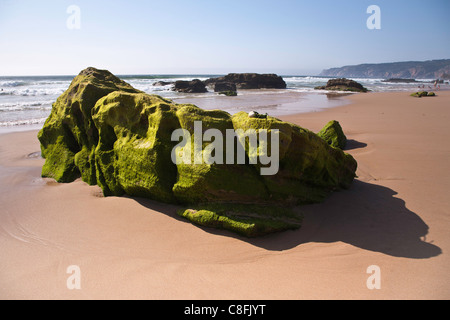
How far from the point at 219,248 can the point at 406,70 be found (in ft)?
576

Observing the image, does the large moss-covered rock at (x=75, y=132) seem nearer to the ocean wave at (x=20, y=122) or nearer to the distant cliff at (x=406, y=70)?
the ocean wave at (x=20, y=122)

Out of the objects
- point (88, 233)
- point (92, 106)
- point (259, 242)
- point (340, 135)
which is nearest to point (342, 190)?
point (259, 242)

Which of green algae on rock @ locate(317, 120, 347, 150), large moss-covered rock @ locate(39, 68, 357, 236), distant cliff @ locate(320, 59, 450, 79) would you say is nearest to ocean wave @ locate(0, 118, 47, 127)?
large moss-covered rock @ locate(39, 68, 357, 236)

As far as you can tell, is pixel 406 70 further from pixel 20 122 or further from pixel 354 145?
pixel 20 122

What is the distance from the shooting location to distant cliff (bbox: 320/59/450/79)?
12780 cm

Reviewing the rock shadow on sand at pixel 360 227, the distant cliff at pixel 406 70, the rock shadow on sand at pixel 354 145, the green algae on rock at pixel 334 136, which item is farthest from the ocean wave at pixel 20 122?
the distant cliff at pixel 406 70

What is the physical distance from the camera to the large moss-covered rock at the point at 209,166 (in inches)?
141

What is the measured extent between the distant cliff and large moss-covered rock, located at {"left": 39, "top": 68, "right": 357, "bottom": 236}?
142361 mm

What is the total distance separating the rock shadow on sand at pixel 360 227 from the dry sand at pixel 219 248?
0.01m

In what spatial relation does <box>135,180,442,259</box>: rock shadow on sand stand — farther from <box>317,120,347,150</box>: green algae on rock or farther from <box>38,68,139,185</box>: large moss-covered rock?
<box>317,120,347,150</box>: green algae on rock

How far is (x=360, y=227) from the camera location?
3557 millimetres

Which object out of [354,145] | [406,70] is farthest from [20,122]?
[406,70]

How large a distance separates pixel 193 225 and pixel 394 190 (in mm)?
3442

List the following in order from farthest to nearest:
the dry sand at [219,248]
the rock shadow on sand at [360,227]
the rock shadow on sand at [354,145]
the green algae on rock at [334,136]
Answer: the rock shadow on sand at [354,145] → the green algae on rock at [334,136] → the rock shadow on sand at [360,227] → the dry sand at [219,248]
